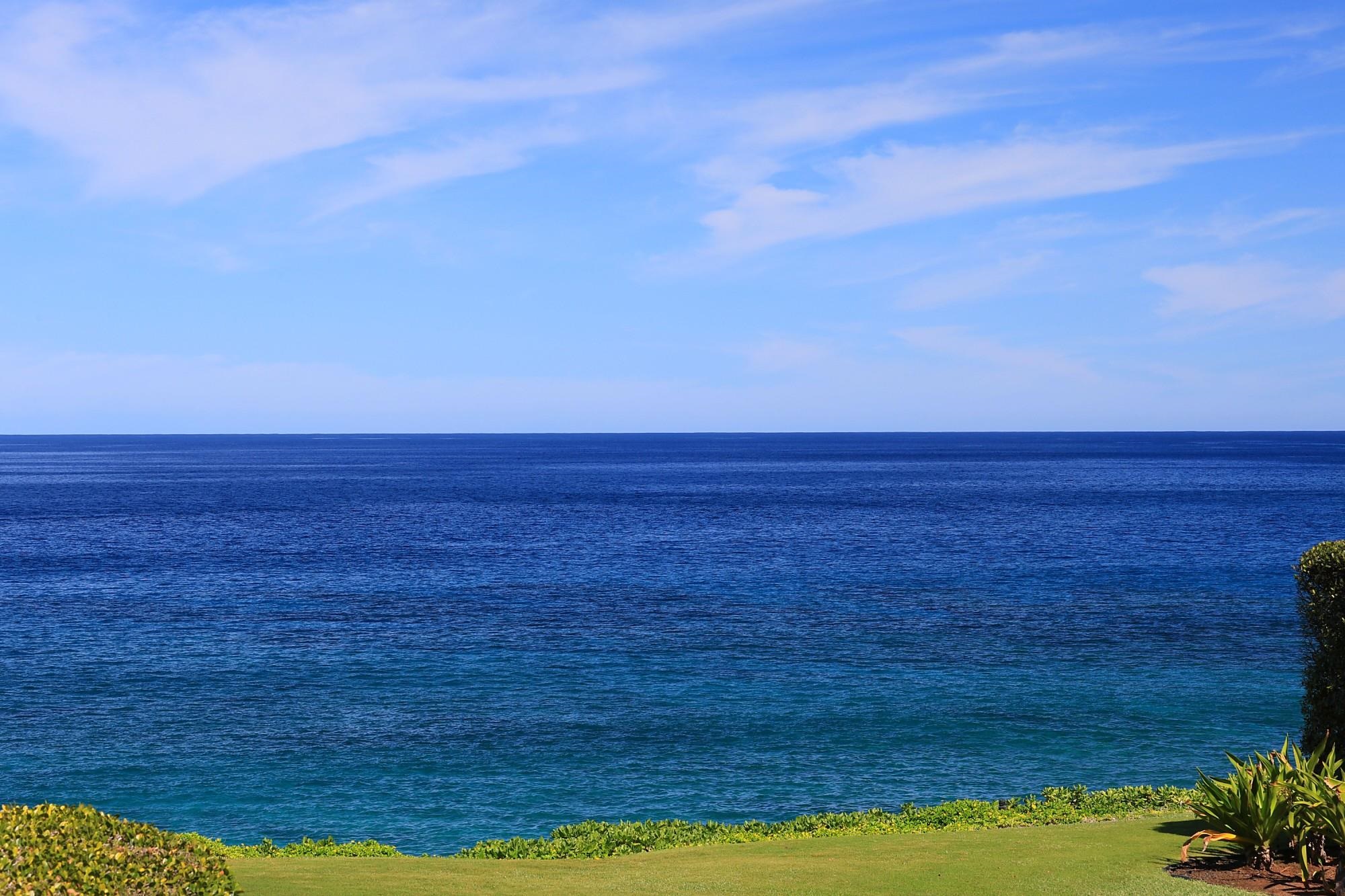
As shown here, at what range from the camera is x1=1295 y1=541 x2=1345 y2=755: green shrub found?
17344 mm

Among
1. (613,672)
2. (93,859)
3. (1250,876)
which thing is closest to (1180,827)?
(1250,876)

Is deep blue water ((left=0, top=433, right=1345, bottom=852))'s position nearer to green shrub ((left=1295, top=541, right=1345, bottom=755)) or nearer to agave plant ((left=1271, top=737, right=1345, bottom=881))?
green shrub ((left=1295, top=541, right=1345, bottom=755))

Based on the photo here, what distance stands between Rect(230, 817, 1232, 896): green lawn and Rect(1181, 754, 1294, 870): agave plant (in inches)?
32.0

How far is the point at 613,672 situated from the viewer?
4081 cm

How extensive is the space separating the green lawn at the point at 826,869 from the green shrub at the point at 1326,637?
9.00 ft

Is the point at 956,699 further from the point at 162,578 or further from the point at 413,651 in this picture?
the point at 162,578

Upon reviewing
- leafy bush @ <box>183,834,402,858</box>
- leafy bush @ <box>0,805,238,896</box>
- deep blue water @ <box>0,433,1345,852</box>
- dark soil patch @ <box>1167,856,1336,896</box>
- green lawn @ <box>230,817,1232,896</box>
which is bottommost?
deep blue water @ <box>0,433,1345,852</box>

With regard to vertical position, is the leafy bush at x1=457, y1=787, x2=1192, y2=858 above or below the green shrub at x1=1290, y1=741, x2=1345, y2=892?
below

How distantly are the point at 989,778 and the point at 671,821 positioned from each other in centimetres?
983

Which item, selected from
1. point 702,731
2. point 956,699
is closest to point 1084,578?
point 956,699

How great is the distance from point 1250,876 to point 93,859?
13.6 meters

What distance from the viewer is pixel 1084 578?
66.1 m

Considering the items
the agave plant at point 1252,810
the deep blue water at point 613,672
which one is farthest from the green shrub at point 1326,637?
the deep blue water at point 613,672

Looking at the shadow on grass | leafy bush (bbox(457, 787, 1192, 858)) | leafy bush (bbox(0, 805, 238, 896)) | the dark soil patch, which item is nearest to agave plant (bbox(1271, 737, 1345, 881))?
the dark soil patch
